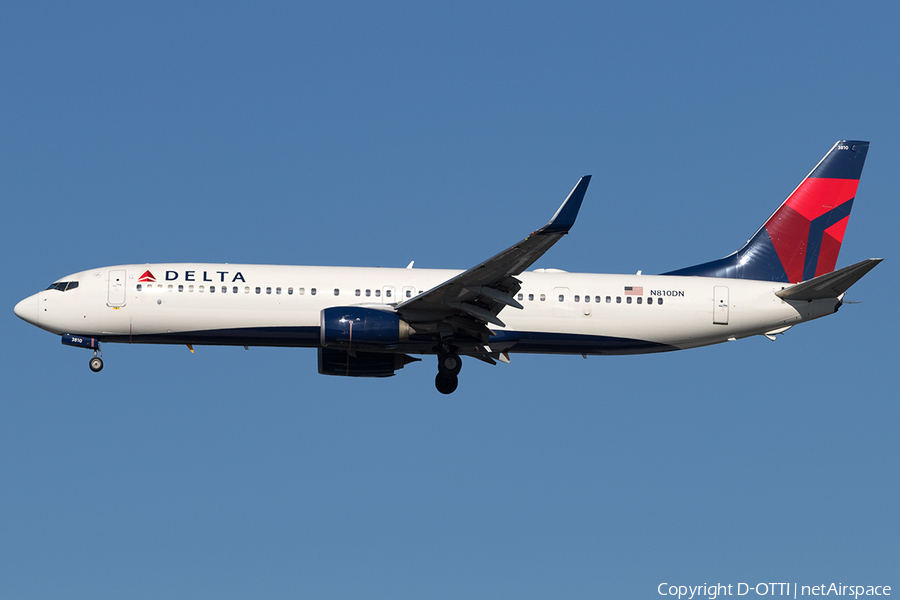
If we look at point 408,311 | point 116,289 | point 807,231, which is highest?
point 807,231

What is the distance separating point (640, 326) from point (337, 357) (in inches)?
407

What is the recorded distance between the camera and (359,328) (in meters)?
32.8

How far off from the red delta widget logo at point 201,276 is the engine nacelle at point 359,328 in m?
3.62

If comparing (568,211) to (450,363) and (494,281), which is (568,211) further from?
(450,363)

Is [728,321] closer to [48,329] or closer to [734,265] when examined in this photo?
[734,265]

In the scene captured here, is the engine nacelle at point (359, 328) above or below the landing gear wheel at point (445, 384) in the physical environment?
above

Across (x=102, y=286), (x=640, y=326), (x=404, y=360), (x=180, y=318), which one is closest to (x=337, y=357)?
(x=404, y=360)

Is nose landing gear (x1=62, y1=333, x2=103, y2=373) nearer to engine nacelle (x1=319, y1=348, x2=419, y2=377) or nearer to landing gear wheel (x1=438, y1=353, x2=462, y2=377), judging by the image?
engine nacelle (x1=319, y1=348, x2=419, y2=377)

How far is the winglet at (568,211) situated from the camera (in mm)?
28469

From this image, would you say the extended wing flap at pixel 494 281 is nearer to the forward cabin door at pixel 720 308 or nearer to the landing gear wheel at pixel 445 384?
the landing gear wheel at pixel 445 384

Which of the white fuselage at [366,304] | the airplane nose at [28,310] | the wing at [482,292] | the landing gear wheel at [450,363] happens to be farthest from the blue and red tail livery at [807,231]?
the airplane nose at [28,310]

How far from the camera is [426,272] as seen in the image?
35844 mm

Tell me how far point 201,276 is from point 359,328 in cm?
596

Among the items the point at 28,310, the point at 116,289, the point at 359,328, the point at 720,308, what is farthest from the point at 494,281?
the point at 28,310
